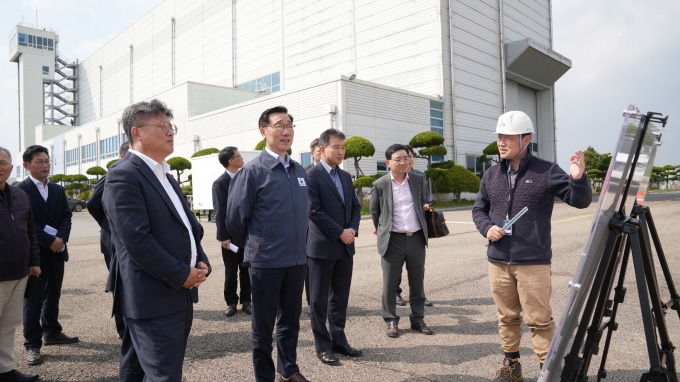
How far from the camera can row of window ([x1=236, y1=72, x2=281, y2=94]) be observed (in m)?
41.5

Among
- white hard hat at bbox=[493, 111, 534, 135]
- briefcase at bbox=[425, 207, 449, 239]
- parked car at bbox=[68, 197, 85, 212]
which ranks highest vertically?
white hard hat at bbox=[493, 111, 534, 135]

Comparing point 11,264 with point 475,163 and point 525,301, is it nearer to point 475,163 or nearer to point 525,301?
point 525,301

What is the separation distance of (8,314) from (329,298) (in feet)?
8.97

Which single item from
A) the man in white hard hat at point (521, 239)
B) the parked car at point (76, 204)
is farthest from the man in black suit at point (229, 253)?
the parked car at point (76, 204)

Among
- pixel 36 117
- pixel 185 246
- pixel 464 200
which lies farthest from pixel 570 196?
pixel 36 117

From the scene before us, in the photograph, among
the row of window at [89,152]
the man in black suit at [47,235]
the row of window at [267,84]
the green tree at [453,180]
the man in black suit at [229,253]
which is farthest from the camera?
the row of window at [89,152]

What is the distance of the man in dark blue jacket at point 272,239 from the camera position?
3.38 meters

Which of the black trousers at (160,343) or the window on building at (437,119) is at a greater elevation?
the window on building at (437,119)

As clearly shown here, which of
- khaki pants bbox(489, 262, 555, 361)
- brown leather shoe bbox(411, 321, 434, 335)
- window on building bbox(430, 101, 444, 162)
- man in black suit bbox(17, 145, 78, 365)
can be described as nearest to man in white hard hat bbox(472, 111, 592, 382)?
khaki pants bbox(489, 262, 555, 361)

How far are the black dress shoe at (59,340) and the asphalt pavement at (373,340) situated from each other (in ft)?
0.30

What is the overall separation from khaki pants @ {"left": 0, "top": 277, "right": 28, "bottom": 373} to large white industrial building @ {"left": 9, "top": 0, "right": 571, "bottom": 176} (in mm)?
22510

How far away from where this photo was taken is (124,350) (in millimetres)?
2660

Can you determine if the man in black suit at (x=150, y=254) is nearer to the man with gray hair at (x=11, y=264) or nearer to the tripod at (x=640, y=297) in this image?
the man with gray hair at (x=11, y=264)

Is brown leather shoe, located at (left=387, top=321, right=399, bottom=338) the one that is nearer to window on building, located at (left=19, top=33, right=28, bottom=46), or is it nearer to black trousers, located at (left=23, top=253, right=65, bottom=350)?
black trousers, located at (left=23, top=253, right=65, bottom=350)
